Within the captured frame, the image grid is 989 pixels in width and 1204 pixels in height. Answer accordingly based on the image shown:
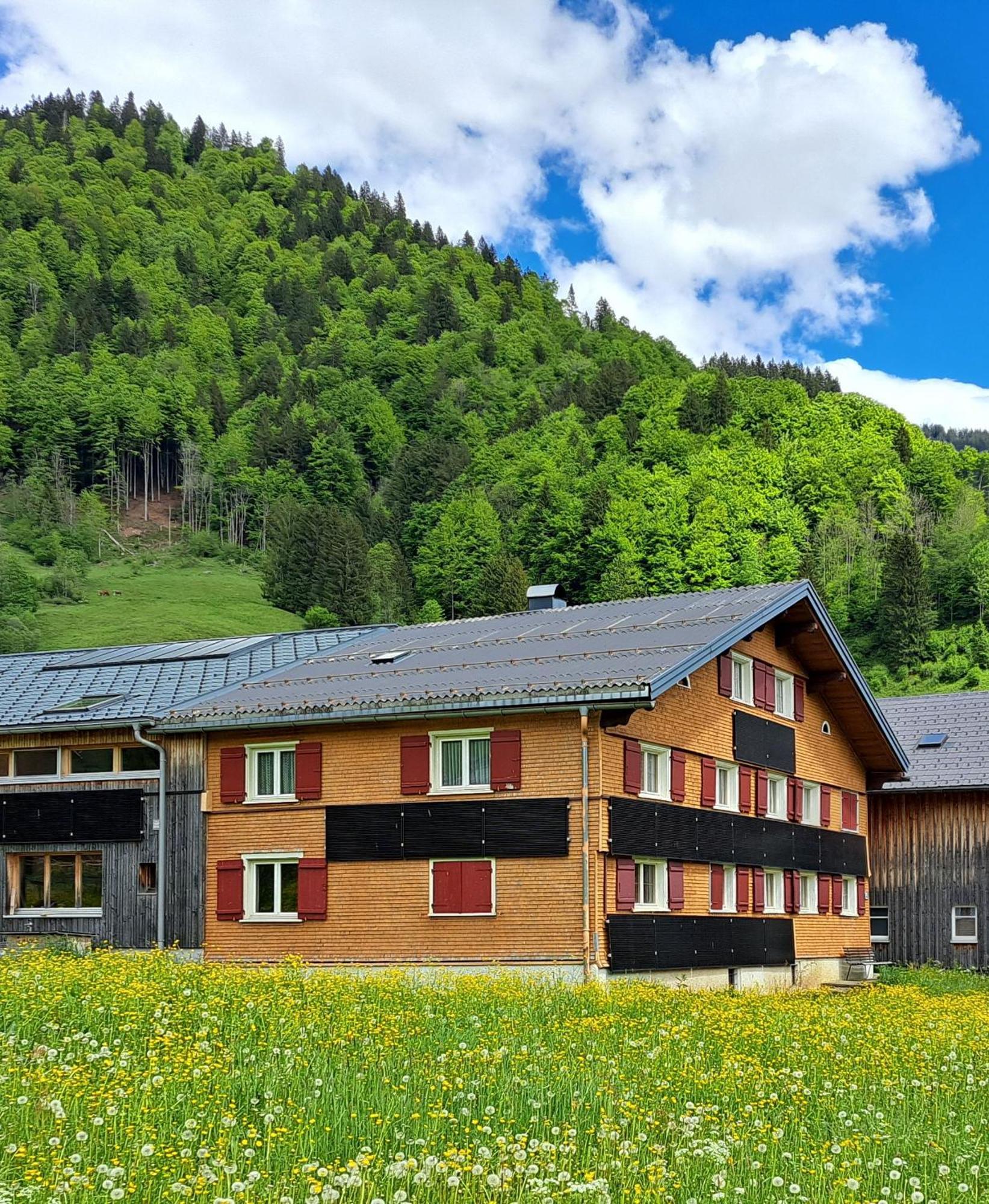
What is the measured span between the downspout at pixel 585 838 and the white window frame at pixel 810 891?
38.6 feet

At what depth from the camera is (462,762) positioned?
104 feet

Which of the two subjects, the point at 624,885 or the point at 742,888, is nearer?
the point at 624,885

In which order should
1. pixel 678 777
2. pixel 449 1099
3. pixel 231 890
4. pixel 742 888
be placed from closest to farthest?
pixel 449 1099 < pixel 678 777 < pixel 231 890 < pixel 742 888

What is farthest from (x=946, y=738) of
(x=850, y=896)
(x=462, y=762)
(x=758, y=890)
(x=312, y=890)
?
(x=312, y=890)

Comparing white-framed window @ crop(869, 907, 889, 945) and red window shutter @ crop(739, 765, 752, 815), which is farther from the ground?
red window shutter @ crop(739, 765, 752, 815)

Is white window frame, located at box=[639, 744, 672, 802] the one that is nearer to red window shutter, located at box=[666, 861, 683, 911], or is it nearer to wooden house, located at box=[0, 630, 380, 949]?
red window shutter, located at box=[666, 861, 683, 911]

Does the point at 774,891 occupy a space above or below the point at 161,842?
below

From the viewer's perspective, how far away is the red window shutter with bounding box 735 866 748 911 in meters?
35.7

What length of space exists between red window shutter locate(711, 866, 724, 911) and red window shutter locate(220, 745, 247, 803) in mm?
10464

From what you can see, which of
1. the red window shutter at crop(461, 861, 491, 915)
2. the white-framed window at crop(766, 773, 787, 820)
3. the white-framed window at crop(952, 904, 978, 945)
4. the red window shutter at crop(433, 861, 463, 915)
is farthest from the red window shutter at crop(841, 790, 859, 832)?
the red window shutter at crop(433, 861, 463, 915)

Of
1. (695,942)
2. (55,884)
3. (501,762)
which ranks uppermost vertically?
(501,762)

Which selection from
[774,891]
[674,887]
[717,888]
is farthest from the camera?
[774,891]

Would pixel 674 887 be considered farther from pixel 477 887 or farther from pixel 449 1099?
pixel 449 1099

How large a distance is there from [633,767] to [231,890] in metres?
9.28
